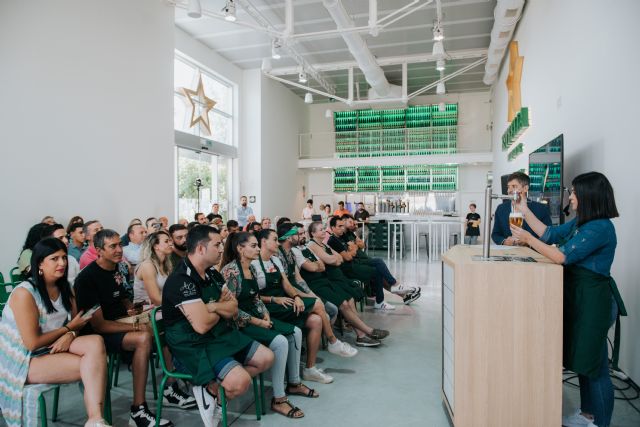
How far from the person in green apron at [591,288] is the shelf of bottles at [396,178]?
12233 mm

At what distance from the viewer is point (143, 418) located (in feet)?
8.31

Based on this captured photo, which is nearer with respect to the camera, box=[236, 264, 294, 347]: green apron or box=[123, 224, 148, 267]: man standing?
box=[236, 264, 294, 347]: green apron

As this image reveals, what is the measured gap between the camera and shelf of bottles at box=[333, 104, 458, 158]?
14266mm

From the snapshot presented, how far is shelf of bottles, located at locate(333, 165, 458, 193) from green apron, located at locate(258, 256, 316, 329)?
11.5 m

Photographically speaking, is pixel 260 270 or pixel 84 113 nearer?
pixel 260 270

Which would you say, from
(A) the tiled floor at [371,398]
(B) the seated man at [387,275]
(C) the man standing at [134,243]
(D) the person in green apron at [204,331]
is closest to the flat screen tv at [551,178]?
(A) the tiled floor at [371,398]

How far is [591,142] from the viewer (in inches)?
145

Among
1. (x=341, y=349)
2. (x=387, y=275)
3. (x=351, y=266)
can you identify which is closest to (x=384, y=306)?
(x=387, y=275)

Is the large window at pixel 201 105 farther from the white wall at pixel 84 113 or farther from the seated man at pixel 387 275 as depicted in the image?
the seated man at pixel 387 275

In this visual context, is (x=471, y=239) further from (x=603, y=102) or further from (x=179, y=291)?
(x=179, y=291)

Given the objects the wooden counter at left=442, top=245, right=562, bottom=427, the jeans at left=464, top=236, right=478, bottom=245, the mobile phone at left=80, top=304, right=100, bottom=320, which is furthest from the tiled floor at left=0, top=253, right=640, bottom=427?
the jeans at left=464, top=236, right=478, bottom=245

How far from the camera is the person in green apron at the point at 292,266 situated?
12.5 ft

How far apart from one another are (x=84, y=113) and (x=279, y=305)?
484 cm

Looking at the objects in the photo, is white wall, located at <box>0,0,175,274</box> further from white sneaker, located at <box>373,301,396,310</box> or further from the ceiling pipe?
white sneaker, located at <box>373,301,396,310</box>
